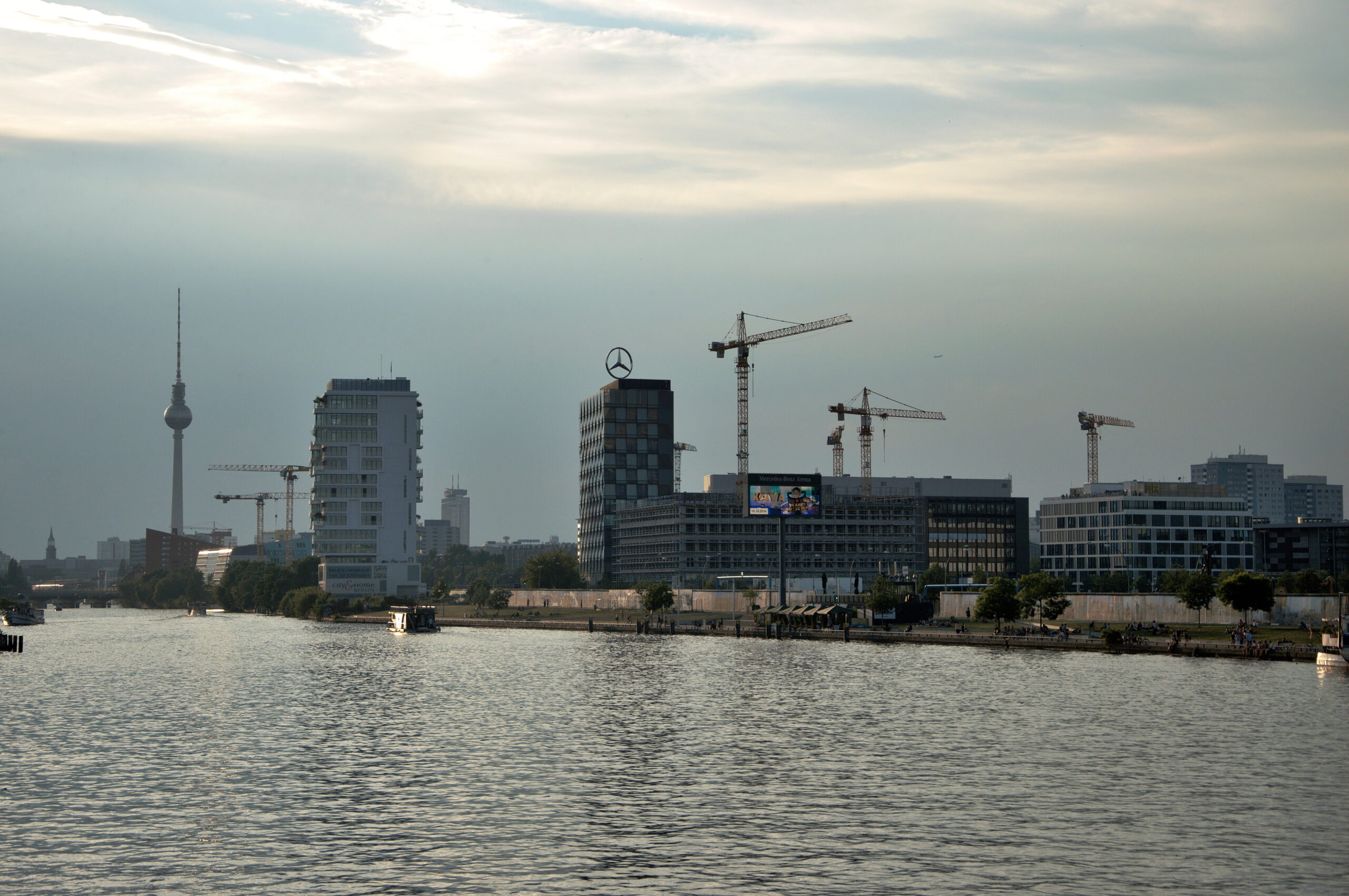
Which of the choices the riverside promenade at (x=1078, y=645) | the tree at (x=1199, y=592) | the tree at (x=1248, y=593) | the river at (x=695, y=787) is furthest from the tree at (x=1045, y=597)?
the river at (x=695, y=787)

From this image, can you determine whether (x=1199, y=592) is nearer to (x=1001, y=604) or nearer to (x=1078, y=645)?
(x=1078, y=645)

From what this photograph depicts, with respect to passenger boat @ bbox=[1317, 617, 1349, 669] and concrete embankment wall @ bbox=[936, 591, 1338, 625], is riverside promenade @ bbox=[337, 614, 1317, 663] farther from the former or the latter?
concrete embankment wall @ bbox=[936, 591, 1338, 625]

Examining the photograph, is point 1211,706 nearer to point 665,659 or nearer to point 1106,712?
point 1106,712

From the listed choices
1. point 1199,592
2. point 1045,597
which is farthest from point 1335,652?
point 1045,597

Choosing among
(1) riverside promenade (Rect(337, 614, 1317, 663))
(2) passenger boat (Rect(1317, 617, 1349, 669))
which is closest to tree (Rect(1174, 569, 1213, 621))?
(1) riverside promenade (Rect(337, 614, 1317, 663))

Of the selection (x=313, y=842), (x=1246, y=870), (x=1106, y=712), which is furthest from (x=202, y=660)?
(x=1246, y=870)

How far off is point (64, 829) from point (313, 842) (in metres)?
10.7

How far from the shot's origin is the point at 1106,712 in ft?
310

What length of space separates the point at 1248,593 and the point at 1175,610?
2033cm

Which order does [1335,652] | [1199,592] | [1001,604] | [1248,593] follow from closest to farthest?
[1335,652], [1248,593], [1199,592], [1001,604]

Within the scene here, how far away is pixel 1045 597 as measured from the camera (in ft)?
604

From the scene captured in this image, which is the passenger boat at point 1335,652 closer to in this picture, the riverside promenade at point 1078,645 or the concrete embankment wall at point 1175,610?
the riverside promenade at point 1078,645

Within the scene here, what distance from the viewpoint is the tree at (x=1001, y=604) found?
183m

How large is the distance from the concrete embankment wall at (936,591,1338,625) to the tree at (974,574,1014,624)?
1450cm
